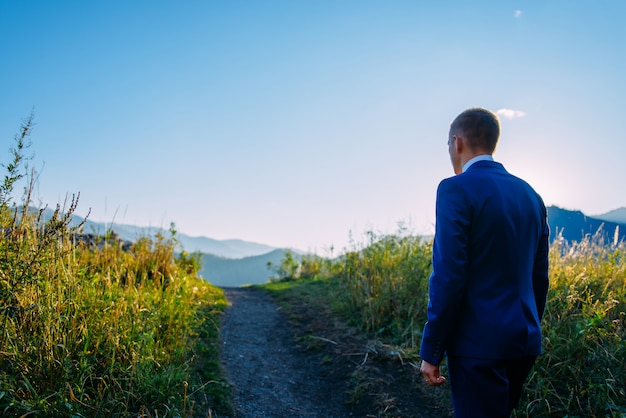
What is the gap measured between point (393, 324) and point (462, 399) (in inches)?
145

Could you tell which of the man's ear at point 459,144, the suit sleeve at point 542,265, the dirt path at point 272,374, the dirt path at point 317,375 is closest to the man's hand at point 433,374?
the suit sleeve at point 542,265

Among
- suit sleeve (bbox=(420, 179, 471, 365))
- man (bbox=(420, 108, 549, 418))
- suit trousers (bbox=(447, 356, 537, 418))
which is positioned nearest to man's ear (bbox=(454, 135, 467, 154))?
man (bbox=(420, 108, 549, 418))

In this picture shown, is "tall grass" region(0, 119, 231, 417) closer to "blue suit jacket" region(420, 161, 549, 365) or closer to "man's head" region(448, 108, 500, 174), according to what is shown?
"blue suit jacket" region(420, 161, 549, 365)

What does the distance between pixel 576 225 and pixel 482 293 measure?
263 inches

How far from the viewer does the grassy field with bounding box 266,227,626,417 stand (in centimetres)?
354

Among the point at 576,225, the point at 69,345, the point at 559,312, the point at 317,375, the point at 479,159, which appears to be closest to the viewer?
the point at 479,159

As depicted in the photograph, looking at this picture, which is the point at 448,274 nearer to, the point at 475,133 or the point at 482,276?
the point at 482,276

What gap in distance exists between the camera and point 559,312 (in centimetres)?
448

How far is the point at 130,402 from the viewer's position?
3.18m

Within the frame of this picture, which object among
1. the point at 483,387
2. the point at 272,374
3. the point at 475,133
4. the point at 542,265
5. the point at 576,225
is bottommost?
the point at 272,374

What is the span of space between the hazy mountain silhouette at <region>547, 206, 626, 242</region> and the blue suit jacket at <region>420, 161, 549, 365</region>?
17.8 feet

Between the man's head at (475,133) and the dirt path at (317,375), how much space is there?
2832mm

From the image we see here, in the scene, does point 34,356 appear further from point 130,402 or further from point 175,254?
point 175,254

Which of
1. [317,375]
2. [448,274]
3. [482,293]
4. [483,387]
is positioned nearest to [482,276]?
[482,293]
